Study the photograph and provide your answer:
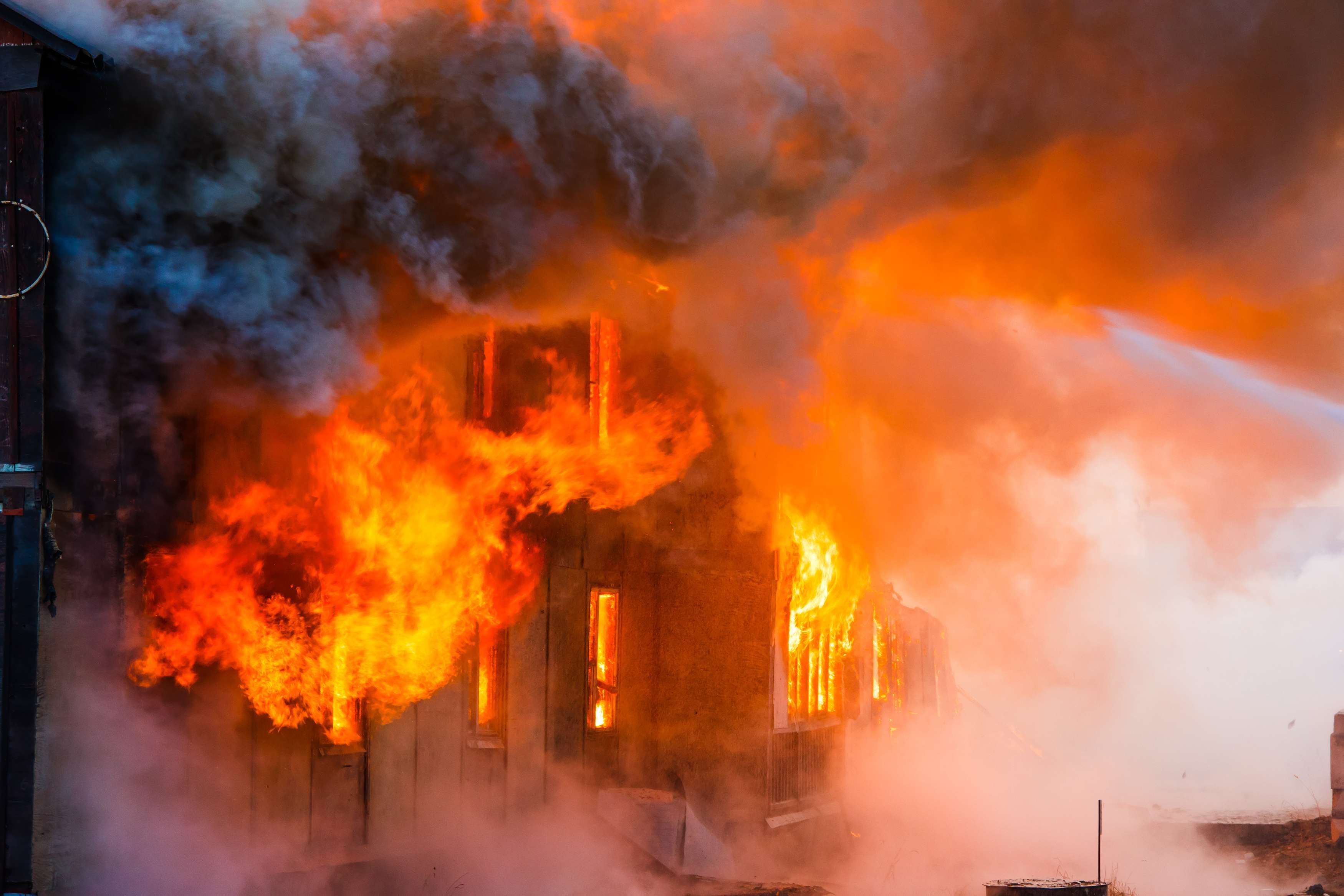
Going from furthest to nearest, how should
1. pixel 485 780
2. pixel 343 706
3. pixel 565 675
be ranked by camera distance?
1. pixel 565 675
2. pixel 485 780
3. pixel 343 706

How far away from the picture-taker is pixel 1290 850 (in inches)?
546

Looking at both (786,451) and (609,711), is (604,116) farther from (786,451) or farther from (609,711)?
(609,711)

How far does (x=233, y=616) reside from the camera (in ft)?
29.4

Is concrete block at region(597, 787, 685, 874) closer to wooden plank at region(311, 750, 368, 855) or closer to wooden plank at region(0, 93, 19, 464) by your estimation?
wooden plank at region(311, 750, 368, 855)

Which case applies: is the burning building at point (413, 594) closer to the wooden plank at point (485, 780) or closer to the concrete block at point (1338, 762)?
the wooden plank at point (485, 780)

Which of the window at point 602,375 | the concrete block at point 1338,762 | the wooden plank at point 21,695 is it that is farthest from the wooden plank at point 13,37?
the concrete block at point 1338,762

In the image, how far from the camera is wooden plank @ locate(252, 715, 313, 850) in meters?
9.09

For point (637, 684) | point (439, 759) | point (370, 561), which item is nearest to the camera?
point (370, 561)

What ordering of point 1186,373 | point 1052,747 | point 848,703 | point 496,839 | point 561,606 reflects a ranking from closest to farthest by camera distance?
point 496,839
point 561,606
point 848,703
point 1186,373
point 1052,747

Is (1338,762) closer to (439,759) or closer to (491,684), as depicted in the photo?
(491,684)

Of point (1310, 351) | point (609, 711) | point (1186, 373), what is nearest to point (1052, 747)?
point (1186, 373)

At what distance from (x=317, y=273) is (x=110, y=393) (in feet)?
5.58

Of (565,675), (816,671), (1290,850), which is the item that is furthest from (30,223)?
(1290,850)

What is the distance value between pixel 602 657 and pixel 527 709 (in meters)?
1.27
